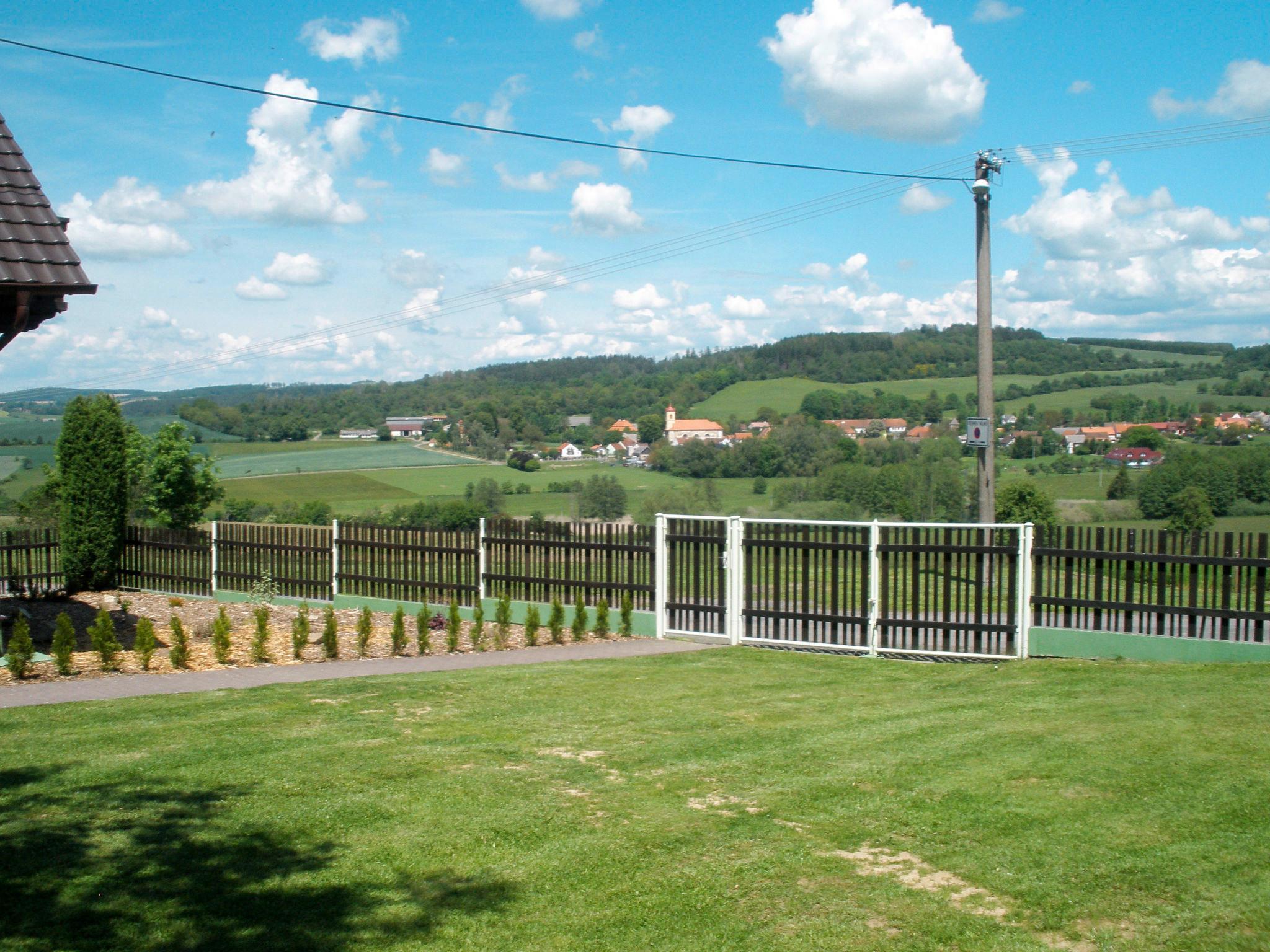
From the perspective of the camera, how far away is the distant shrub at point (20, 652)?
9984 mm

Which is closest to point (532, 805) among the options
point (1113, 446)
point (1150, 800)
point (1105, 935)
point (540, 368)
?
point (1105, 935)

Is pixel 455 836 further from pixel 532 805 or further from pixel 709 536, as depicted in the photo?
pixel 709 536

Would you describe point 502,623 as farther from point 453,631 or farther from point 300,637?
point 300,637

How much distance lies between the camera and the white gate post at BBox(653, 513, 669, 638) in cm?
1281

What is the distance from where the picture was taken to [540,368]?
57.1 m

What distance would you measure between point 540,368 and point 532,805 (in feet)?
173

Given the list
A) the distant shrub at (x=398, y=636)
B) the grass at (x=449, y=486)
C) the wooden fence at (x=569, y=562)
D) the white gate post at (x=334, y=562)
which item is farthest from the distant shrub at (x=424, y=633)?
the grass at (x=449, y=486)

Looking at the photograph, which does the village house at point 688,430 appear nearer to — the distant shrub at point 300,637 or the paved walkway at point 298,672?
the paved walkway at point 298,672

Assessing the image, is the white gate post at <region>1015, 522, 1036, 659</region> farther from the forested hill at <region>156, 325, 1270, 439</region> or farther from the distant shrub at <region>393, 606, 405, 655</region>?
the forested hill at <region>156, 325, 1270, 439</region>

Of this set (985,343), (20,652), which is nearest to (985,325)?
(985,343)

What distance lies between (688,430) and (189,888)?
39484mm

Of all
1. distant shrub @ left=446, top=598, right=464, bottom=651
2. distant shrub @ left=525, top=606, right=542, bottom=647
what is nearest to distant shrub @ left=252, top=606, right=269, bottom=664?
distant shrub @ left=446, top=598, right=464, bottom=651

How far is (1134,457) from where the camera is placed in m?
28.2

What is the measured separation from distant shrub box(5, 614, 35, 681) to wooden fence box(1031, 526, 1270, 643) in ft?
35.2
